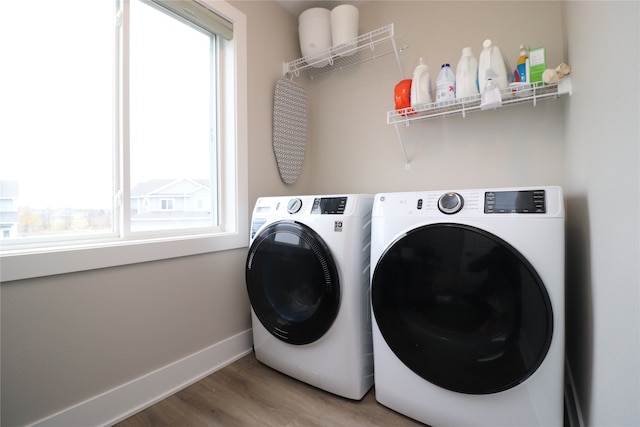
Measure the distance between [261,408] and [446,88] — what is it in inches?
69.5

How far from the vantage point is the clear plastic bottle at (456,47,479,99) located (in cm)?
138

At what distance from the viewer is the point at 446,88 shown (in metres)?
1.43

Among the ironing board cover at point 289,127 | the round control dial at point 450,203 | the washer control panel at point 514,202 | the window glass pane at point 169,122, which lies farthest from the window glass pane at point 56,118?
the washer control panel at point 514,202

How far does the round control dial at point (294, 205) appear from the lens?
54.5 inches

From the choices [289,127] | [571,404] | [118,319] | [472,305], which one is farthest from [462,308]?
[289,127]

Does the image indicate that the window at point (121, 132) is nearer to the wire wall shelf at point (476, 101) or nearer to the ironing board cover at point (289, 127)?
the ironing board cover at point (289, 127)

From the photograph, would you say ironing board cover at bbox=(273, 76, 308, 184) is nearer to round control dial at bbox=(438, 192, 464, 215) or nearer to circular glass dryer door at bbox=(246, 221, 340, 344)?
circular glass dryer door at bbox=(246, 221, 340, 344)

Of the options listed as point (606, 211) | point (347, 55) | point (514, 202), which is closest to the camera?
point (606, 211)

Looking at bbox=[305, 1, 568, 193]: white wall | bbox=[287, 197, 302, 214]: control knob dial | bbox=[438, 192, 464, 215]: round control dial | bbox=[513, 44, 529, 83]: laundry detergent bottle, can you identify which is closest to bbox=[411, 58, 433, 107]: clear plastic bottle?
bbox=[305, 1, 568, 193]: white wall

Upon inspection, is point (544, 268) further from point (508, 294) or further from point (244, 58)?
point (244, 58)

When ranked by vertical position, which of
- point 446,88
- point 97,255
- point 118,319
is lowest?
point 118,319

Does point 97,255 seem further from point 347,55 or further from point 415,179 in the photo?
point 347,55

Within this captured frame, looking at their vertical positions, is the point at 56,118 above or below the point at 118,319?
above

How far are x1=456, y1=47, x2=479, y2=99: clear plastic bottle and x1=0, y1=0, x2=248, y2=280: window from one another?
48.1 inches
